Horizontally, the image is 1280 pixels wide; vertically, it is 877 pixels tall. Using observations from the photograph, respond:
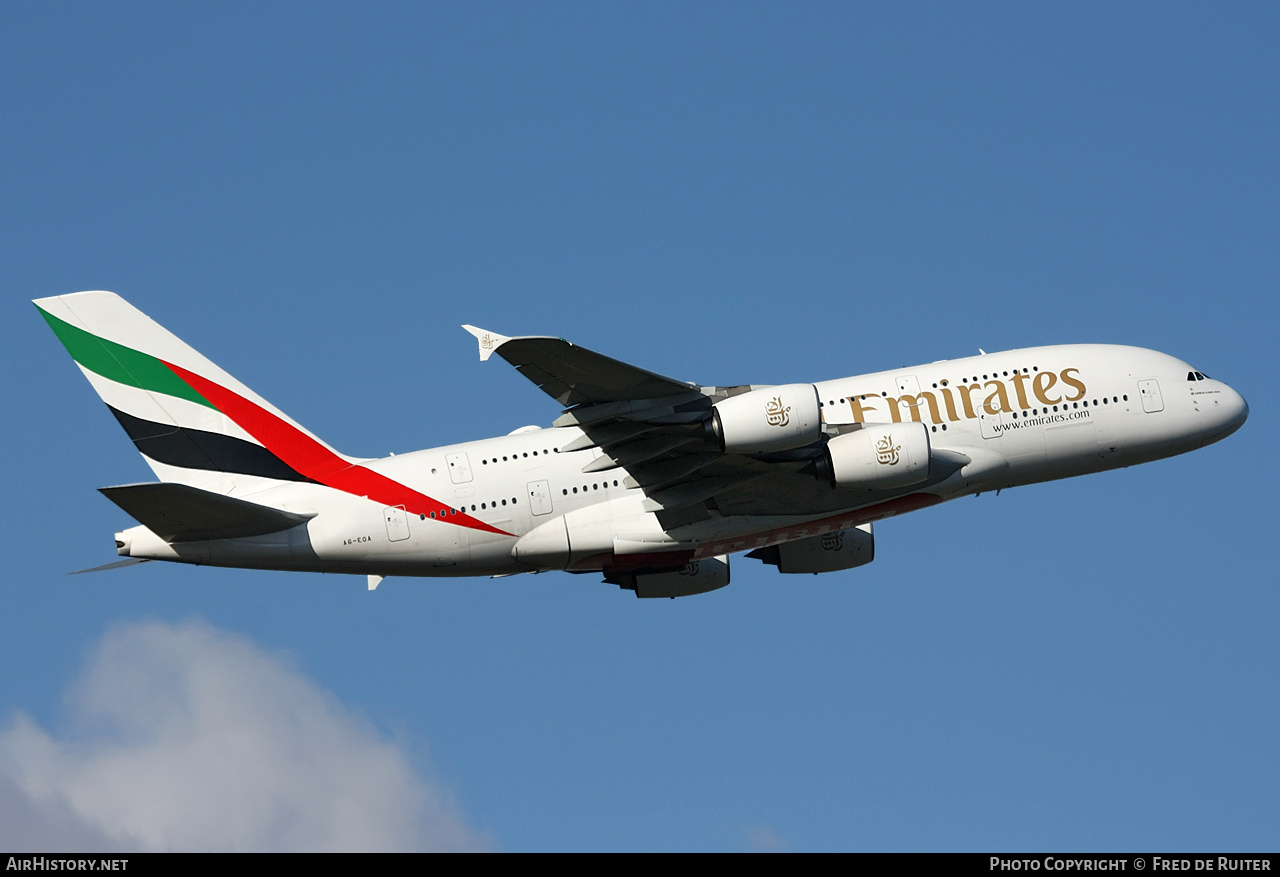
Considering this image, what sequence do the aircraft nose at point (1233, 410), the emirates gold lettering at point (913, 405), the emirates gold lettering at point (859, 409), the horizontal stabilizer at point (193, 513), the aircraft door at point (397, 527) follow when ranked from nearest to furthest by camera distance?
the horizontal stabilizer at point (193, 513) → the aircraft door at point (397, 527) → the emirates gold lettering at point (859, 409) → the emirates gold lettering at point (913, 405) → the aircraft nose at point (1233, 410)

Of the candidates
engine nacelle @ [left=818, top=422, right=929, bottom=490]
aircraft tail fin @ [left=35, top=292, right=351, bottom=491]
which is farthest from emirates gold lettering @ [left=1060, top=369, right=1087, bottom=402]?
aircraft tail fin @ [left=35, top=292, right=351, bottom=491]

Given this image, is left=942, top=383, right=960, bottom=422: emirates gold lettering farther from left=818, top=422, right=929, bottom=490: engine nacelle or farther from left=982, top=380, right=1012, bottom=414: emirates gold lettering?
left=818, top=422, right=929, bottom=490: engine nacelle

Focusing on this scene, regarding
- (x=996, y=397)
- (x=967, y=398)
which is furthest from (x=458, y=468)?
(x=996, y=397)

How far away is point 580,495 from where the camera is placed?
115ft

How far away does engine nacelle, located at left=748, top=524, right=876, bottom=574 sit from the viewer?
130 ft

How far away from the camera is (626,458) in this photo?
33562mm

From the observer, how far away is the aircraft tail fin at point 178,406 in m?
36.1

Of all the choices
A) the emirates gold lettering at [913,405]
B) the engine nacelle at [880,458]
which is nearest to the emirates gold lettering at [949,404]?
the emirates gold lettering at [913,405]

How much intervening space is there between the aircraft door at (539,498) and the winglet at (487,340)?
756 cm

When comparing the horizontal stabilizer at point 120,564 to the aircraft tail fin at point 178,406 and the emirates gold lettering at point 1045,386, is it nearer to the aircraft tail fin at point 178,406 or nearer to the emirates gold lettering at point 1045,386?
the aircraft tail fin at point 178,406

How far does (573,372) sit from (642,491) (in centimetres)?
600

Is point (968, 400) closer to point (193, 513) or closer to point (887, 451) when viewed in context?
point (887, 451)

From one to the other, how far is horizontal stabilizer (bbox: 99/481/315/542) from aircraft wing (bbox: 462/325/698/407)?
8.28m
